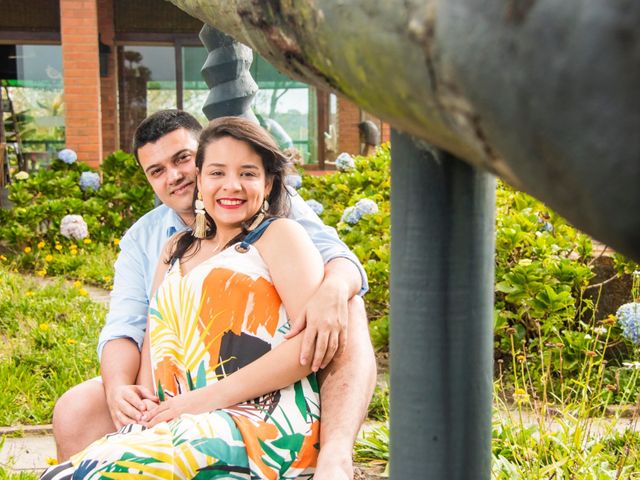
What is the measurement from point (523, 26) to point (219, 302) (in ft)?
5.63

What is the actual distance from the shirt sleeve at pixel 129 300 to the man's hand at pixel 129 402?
9.1 inches

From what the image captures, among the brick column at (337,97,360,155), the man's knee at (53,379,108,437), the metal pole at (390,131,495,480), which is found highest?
the brick column at (337,97,360,155)

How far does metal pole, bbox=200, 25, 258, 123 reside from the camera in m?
2.82

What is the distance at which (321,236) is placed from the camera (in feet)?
7.85

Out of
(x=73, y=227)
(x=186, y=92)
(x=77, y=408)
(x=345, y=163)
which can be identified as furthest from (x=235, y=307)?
(x=186, y=92)

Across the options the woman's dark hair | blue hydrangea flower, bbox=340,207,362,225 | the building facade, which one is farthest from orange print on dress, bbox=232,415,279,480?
the building facade

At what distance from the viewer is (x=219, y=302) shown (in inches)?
80.9

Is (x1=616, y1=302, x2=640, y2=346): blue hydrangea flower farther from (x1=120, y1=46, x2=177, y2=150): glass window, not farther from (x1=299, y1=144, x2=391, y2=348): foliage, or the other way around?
(x1=120, y1=46, x2=177, y2=150): glass window

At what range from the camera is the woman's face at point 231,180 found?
2160mm

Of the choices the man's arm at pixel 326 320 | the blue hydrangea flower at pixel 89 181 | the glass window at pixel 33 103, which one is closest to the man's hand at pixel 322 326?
the man's arm at pixel 326 320

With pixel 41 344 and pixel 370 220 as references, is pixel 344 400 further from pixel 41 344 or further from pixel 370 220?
pixel 41 344

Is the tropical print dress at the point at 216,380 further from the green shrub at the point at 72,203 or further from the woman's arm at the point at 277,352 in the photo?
the green shrub at the point at 72,203

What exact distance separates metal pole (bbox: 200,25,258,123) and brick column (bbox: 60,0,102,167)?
7.37 meters

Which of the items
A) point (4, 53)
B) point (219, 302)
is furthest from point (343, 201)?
point (4, 53)
